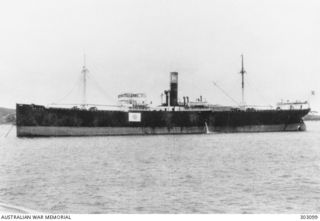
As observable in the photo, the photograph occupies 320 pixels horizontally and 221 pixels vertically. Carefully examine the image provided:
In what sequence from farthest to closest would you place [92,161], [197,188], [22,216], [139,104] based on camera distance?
1. [139,104]
2. [92,161]
3. [197,188]
4. [22,216]

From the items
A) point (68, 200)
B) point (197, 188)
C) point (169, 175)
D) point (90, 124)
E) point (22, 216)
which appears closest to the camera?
point (22, 216)

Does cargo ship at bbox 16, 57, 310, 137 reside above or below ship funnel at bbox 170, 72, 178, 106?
below

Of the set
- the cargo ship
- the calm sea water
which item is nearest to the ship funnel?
the cargo ship

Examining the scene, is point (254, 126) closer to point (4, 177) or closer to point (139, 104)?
point (139, 104)

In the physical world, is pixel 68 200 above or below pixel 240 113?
below

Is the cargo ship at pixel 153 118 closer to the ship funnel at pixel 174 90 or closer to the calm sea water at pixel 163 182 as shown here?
the ship funnel at pixel 174 90

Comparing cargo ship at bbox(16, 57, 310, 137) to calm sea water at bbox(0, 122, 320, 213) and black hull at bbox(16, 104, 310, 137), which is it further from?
calm sea water at bbox(0, 122, 320, 213)

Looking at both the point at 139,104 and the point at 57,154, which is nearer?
the point at 57,154

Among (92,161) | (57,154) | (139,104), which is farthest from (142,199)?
(139,104)
